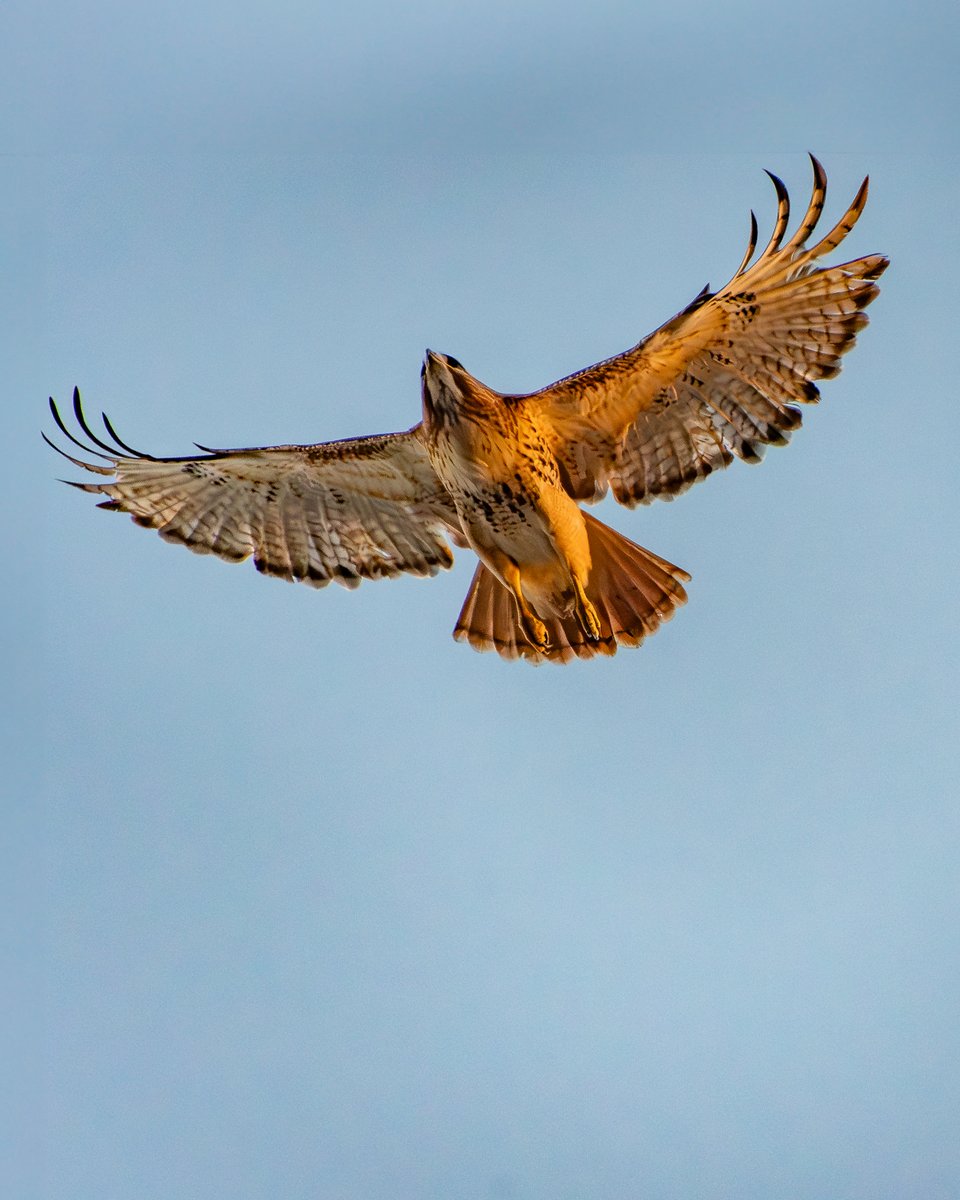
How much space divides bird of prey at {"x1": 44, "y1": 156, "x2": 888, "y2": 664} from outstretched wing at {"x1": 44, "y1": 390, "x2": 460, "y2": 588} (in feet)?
0.04

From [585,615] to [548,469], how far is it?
0.84m

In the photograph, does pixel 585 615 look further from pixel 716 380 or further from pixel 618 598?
pixel 716 380

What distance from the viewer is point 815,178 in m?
7.71

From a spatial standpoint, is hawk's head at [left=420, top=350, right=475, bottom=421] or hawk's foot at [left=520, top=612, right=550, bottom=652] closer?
hawk's head at [left=420, top=350, right=475, bottom=421]

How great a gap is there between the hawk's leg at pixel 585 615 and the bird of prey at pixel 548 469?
0.01m

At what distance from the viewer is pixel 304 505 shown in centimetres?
951

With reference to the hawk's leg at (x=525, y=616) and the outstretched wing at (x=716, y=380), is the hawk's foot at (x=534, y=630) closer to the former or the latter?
the hawk's leg at (x=525, y=616)

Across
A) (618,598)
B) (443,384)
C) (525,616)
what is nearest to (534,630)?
(525,616)

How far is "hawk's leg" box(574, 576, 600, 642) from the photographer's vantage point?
874 cm

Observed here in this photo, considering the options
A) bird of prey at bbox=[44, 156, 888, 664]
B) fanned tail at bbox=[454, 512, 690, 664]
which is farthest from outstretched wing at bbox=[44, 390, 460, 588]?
fanned tail at bbox=[454, 512, 690, 664]

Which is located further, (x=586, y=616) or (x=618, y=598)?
(x=618, y=598)

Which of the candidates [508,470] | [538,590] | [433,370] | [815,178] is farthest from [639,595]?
[815,178]

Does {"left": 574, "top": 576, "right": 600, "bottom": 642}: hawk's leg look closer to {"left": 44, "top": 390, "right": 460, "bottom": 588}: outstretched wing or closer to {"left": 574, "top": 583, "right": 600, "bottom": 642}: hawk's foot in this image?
{"left": 574, "top": 583, "right": 600, "bottom": 642}: hawk's foot

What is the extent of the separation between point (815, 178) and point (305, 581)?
12.6 ft
